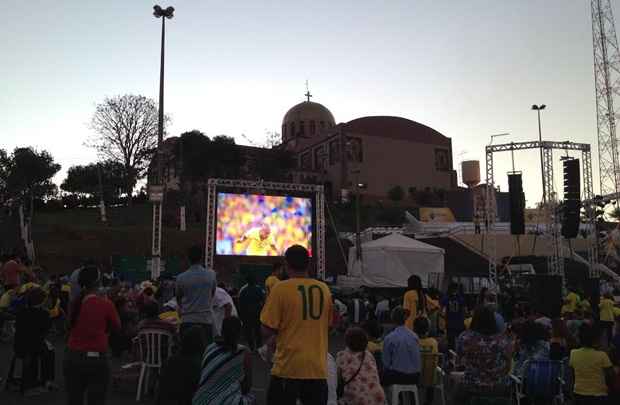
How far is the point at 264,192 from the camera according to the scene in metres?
22.4

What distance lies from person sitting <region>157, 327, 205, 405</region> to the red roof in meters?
56.3

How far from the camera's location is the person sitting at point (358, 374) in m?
5.25

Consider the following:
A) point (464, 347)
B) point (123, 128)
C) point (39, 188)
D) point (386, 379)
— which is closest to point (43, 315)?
point (386, 379)

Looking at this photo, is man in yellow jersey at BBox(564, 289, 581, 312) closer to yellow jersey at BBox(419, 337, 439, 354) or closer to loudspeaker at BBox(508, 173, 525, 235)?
yellow jersey at BBox(419, 337, 439, 354)

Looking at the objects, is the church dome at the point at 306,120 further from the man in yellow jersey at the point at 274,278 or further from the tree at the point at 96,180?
the man in yellow jersey at the point at 274,278

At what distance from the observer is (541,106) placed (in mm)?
41625

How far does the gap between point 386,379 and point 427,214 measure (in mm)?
43803

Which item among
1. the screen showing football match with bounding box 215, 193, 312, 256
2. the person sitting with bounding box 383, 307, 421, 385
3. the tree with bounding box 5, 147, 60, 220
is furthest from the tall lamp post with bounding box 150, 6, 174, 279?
the tree with bounding box 5, 147, 60, 220

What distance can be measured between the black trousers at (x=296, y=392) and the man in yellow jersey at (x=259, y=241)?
17888 millimetres

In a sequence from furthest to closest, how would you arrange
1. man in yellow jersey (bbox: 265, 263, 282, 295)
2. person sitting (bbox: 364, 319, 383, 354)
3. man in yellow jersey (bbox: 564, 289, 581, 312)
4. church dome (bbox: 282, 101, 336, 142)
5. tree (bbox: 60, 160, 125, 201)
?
1. church dome (bbox: 282, 101, 336, 142)
2. tree (bbox: 60, 160, 125, 201)
3. man in yellow jersey (bbox: 564, 289, 581, 312)
4. man in yellow jersey (bbox: 265, 263, 282, 295)
5. person sitting (bbox: 364, 319, 383, 354)

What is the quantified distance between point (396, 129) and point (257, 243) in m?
45.6

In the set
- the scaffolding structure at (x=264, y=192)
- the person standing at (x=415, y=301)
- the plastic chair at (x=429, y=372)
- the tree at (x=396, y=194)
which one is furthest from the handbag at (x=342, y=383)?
the tree at (x=396, y=194)

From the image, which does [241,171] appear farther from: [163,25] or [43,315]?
[43,315]

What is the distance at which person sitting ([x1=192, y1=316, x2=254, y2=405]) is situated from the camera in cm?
427
